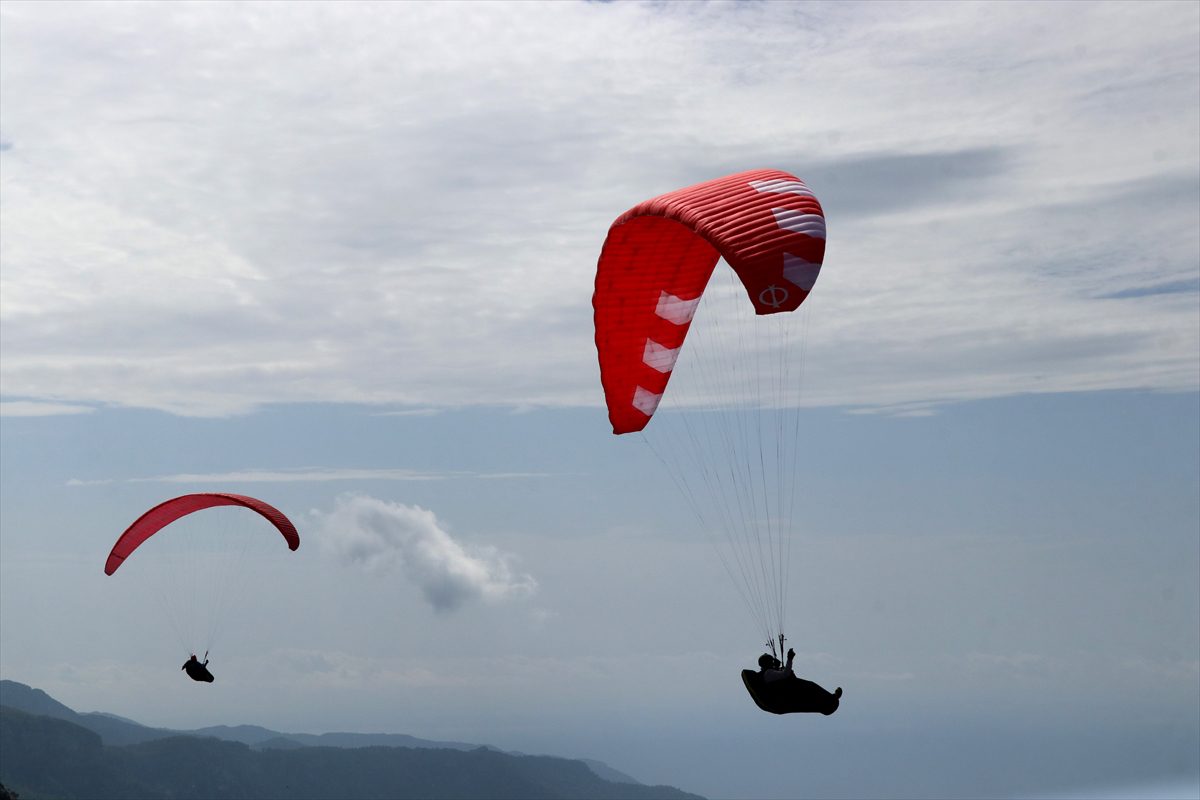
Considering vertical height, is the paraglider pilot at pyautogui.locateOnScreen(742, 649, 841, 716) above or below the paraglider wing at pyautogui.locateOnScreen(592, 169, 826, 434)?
below

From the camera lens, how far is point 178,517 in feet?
155

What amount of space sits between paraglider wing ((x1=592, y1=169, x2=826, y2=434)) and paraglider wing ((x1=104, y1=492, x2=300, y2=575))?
1606 cm

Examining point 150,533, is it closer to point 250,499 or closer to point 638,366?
point 250,499

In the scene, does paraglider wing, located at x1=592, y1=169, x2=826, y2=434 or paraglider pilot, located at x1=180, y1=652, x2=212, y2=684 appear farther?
paraglider pilot, located at x1=180, y1=652, x2=212, y2=684

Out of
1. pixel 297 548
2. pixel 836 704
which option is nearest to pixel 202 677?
pixel 297 548

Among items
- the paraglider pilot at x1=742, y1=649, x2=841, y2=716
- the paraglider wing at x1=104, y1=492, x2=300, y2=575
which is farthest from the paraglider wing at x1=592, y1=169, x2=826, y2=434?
the paraglider wing at x1=104, y1=492, x2=300, y2=575

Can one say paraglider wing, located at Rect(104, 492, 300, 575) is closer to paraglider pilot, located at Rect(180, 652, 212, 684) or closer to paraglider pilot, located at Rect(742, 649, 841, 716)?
paraglider pilot, located at Rect(180, 652, 212, 684)

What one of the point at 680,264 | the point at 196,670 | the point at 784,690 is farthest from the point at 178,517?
the point at 784,690

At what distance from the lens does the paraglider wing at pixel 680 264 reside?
23891 mm

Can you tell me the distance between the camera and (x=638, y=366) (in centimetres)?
3169

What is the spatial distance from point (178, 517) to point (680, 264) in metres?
25.7

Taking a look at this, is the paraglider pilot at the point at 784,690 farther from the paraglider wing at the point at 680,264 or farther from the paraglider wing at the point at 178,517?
the paraglider wing at the point at 178,517

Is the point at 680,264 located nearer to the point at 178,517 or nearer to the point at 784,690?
the point at 784,690

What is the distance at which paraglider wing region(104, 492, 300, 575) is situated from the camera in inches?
1732
